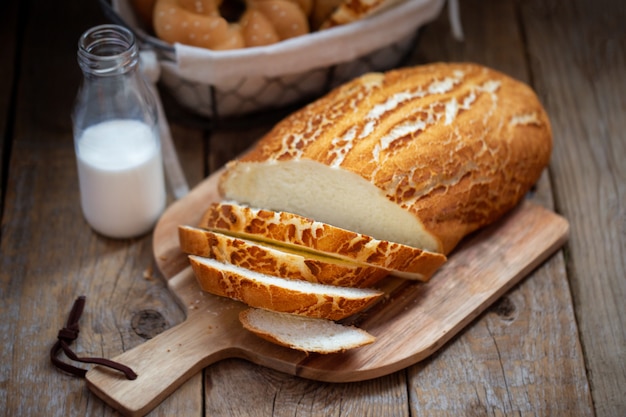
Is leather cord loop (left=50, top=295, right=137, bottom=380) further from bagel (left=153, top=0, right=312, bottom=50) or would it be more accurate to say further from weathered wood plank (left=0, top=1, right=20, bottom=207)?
bagel (left=153, top=0, right=312, bottom=50)

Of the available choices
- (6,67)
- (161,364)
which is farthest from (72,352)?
(6,67)

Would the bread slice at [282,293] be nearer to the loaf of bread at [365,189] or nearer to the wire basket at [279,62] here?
the loaf of bread at [365,189]

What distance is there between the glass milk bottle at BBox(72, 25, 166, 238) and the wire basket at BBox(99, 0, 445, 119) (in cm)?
25

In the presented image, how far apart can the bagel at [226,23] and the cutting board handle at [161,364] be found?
0.86 metres

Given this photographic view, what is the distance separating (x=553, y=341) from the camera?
2184 millimetres

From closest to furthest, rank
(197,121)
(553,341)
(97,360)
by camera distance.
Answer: (97,360), (553,341), (197,121)

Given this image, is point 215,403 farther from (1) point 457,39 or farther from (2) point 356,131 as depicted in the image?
(1) point 457,39

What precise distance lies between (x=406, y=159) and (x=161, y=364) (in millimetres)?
804

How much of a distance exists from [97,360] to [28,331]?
0.28 meters

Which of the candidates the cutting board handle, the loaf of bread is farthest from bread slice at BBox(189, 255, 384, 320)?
the cutting board handle

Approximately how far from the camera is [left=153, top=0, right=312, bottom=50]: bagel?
2.54m

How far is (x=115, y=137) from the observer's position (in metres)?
2.31

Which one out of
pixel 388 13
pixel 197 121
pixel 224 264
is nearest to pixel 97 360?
pixel 224 264

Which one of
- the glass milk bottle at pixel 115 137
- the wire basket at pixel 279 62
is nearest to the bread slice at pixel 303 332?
the glass milk bottle at pixel 115 137
